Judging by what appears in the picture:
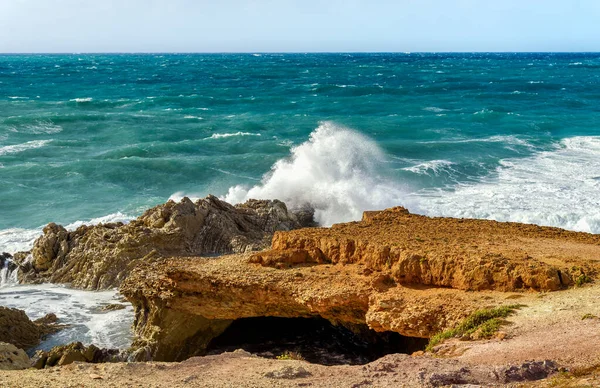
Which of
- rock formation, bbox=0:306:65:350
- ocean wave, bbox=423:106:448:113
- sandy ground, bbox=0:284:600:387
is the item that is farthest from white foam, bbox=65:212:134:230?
ocean wave, bbox=423:106:448:113

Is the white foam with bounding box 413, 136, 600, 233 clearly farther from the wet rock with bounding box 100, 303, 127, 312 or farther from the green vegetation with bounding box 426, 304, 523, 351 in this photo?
the green vegetation with bounding box 426, 304, 523, 351

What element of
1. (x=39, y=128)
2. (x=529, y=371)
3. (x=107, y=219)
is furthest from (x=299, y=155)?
(x=529, y=371)

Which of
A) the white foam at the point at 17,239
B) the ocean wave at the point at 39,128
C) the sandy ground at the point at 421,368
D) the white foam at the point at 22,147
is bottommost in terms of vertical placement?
the white foam at the point at 17,239

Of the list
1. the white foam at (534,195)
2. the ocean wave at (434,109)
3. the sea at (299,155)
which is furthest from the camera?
the ocean wave at (434,109)

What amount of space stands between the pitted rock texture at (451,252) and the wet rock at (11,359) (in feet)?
13.2

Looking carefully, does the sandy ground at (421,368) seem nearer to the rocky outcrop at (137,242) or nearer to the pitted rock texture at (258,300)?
the pitted rock texture at (258,300)

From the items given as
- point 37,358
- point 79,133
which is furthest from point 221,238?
point 79,133

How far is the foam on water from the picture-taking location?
12984mm

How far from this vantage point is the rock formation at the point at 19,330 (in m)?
12.3

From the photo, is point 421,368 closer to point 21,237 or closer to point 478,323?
point 478,323

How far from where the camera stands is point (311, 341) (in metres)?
12.2

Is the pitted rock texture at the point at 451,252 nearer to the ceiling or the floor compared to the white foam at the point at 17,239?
nearer to the ceiling

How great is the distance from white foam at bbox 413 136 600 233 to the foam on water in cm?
1264

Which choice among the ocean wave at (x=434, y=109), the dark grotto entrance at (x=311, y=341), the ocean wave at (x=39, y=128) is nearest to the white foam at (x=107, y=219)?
the dark grotto entrance at (x=311, y=341)
